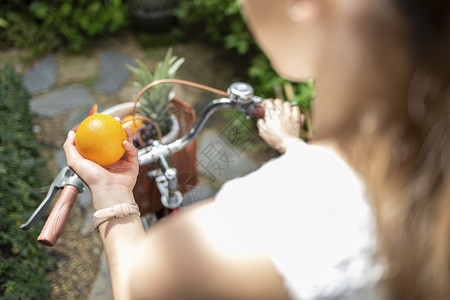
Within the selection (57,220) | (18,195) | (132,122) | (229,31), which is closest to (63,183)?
(57,220)

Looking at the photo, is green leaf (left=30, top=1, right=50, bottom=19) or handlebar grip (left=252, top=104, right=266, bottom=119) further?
green leaf (left=30, top=1, right=50, bottom=19)

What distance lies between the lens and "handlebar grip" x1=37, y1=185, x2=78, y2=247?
1071 mm

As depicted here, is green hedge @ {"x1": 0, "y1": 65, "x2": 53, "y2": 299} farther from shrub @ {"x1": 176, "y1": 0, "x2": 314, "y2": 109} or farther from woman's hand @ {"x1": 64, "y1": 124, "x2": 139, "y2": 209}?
shrub @ {"x1": 176, "y1": 0, "x2": 314, "y2": 109}

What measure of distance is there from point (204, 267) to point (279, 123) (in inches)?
32.4

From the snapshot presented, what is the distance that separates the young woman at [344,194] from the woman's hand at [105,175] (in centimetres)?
45

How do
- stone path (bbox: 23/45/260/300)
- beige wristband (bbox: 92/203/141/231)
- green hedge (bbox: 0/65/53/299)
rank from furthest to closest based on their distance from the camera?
Result: 1. stone path (bbox: 23/45/260/300)
2. green hedge (bbox: 0/65/53/299)
3. beige wristband (bbox: 92/203/141/231)

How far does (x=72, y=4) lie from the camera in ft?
12.7

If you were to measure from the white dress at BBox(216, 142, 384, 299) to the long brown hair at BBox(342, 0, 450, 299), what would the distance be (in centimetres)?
3

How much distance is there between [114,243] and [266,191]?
549 millimetres

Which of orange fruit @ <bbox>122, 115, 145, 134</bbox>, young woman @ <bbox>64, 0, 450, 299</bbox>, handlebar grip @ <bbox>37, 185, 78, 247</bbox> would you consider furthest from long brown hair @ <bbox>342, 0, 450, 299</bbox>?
orange fruit @ <bbox>122, 115, 145, 134</bbox>

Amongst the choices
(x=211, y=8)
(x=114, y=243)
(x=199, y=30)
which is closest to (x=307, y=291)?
(x=114, y=243)

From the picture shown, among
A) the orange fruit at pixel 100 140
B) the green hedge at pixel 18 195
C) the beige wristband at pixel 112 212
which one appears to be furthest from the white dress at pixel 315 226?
the green hedge at pixel 18 195

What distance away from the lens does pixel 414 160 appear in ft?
2.13

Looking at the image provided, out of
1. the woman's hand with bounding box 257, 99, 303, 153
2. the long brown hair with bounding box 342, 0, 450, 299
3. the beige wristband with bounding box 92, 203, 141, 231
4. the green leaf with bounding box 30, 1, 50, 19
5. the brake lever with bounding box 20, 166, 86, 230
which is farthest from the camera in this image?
the green leaf with bounding box 30, 1, 50, 19
